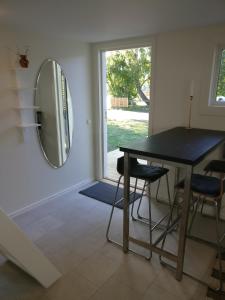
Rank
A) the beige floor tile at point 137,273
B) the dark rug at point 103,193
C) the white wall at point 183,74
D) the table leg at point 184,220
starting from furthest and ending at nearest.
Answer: the dark rug at point 103,193
the white wall at point 183,74
the beige floor tile at point 137,273
the table leg at point 184,220

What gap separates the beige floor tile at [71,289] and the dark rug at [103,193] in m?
1.26

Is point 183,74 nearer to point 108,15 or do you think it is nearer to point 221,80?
point 221,80

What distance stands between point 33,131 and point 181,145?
189 cm

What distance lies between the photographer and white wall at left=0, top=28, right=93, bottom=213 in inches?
104

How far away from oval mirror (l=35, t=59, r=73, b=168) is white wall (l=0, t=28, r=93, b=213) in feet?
0.28

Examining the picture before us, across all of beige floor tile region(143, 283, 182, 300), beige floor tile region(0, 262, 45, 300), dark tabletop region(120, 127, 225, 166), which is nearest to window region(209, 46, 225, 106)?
dark tabletop region(120, 127, 225, 166)

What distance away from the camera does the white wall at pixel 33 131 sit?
8.70ft

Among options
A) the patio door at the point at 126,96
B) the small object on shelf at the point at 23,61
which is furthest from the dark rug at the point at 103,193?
the small object on shelf at the point at 23,61

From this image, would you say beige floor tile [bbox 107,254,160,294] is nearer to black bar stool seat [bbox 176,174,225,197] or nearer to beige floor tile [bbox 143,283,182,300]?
beige floor tile [bbox 143,283,182,300]

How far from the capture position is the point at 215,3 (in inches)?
69.8

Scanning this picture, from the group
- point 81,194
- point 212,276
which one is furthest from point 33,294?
point 81,194

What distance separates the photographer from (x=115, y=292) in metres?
1.84

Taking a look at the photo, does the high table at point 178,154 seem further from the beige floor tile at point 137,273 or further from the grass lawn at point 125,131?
the grass lawn at point 125,131

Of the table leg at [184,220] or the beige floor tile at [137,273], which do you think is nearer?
the table leg at [184,220]
